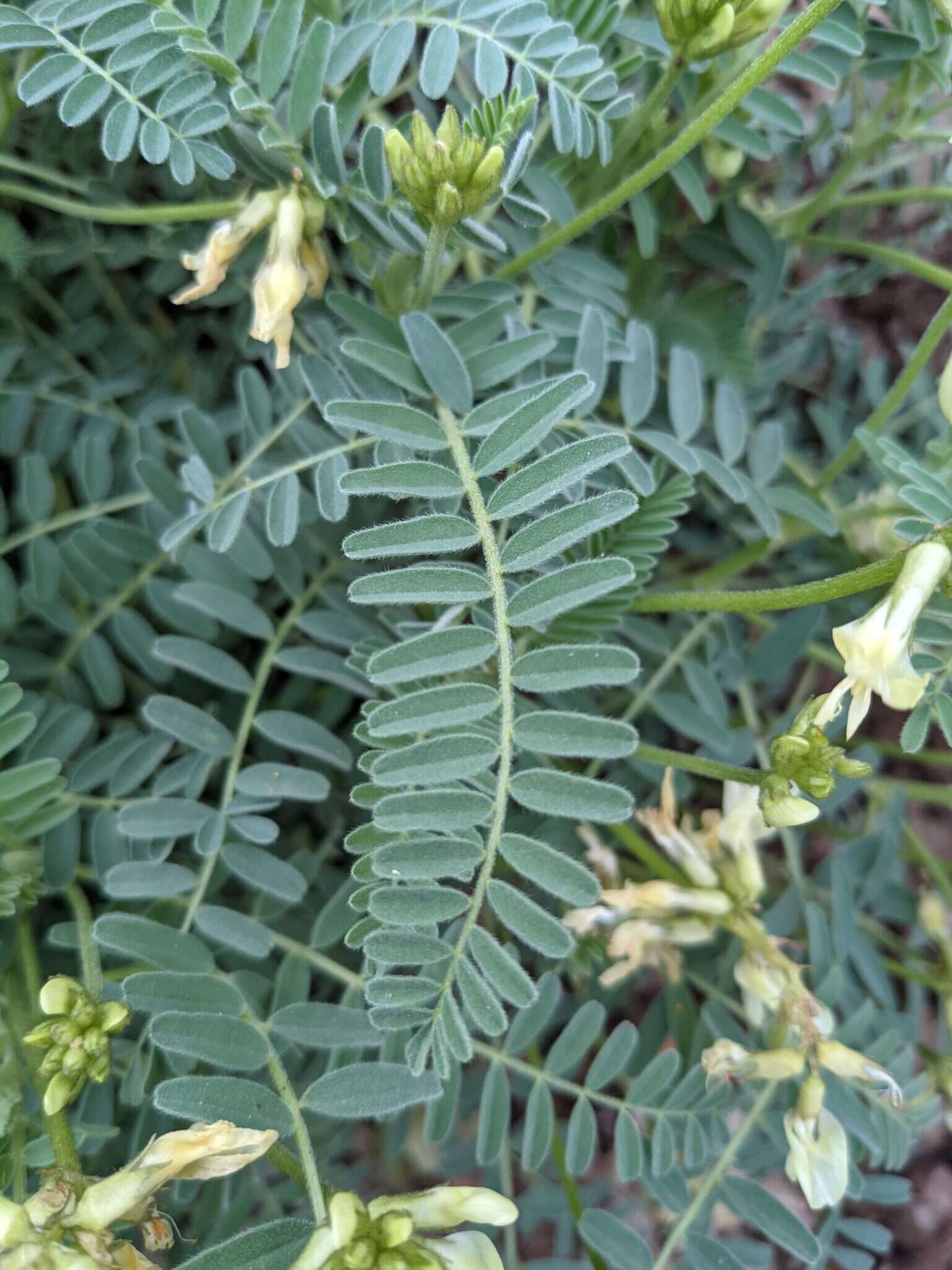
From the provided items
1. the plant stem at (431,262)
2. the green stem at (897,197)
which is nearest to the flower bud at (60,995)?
the plant stem at (431,262)

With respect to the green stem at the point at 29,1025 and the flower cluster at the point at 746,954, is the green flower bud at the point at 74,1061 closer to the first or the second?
the green stem at the point at 29,1025

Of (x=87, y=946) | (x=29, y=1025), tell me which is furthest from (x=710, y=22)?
(x=29, y=1025)

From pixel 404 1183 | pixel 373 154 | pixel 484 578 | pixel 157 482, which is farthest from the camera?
pixel 404 1183

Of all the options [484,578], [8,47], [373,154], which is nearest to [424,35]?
[373,154]

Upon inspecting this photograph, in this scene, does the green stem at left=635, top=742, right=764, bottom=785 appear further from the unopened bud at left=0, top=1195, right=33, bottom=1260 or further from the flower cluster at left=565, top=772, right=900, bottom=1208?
the unopened bud at left=0, top=1195, right=33, bottom=1260

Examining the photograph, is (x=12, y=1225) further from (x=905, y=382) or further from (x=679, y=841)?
(x=905, y=382)

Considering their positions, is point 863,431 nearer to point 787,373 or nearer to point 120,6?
point 787,373
